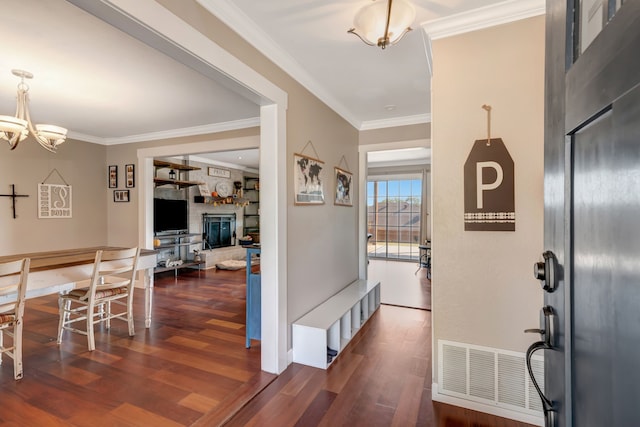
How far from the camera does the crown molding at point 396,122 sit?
160 inches

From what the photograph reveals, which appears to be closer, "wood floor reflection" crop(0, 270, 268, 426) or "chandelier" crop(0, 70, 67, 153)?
"wood floor reflection" crop(0, 270, 268, 426)

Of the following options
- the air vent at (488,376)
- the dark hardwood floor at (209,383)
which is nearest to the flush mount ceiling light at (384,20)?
the air vent at (488,376)

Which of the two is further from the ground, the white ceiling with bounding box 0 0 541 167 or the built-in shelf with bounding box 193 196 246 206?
the white ceiling with bounding box 0 0 541 167

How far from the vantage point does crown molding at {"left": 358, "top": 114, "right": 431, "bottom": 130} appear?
4066 millimetres

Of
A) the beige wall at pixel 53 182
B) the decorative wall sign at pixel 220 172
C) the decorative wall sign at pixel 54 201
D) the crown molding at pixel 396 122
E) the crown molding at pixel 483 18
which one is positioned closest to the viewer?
the crown molding at pixel 483 18

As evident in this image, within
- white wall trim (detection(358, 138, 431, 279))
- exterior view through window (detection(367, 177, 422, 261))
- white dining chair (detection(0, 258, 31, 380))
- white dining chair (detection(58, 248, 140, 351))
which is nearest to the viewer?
white dining chair (detection(0, 258, 31, 380))

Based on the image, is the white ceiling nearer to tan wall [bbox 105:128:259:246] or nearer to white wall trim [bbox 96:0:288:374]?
white wall trim [bbox 96:0:288:374]

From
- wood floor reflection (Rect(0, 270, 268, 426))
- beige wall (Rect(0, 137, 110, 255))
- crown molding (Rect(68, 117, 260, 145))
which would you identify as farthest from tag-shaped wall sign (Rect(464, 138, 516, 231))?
beige wall (Rect(0, 137, 110, 255))

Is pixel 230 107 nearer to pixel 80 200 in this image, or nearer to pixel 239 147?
pixel 239 147

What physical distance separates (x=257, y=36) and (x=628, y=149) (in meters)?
2.26

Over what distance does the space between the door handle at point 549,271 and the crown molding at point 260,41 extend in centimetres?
203

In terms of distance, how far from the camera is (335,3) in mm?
1917

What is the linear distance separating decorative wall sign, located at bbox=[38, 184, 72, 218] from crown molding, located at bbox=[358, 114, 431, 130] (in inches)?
182

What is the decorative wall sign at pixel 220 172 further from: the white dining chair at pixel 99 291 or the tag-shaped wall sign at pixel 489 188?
the tag-shaped wall sign at pixel 489 188
